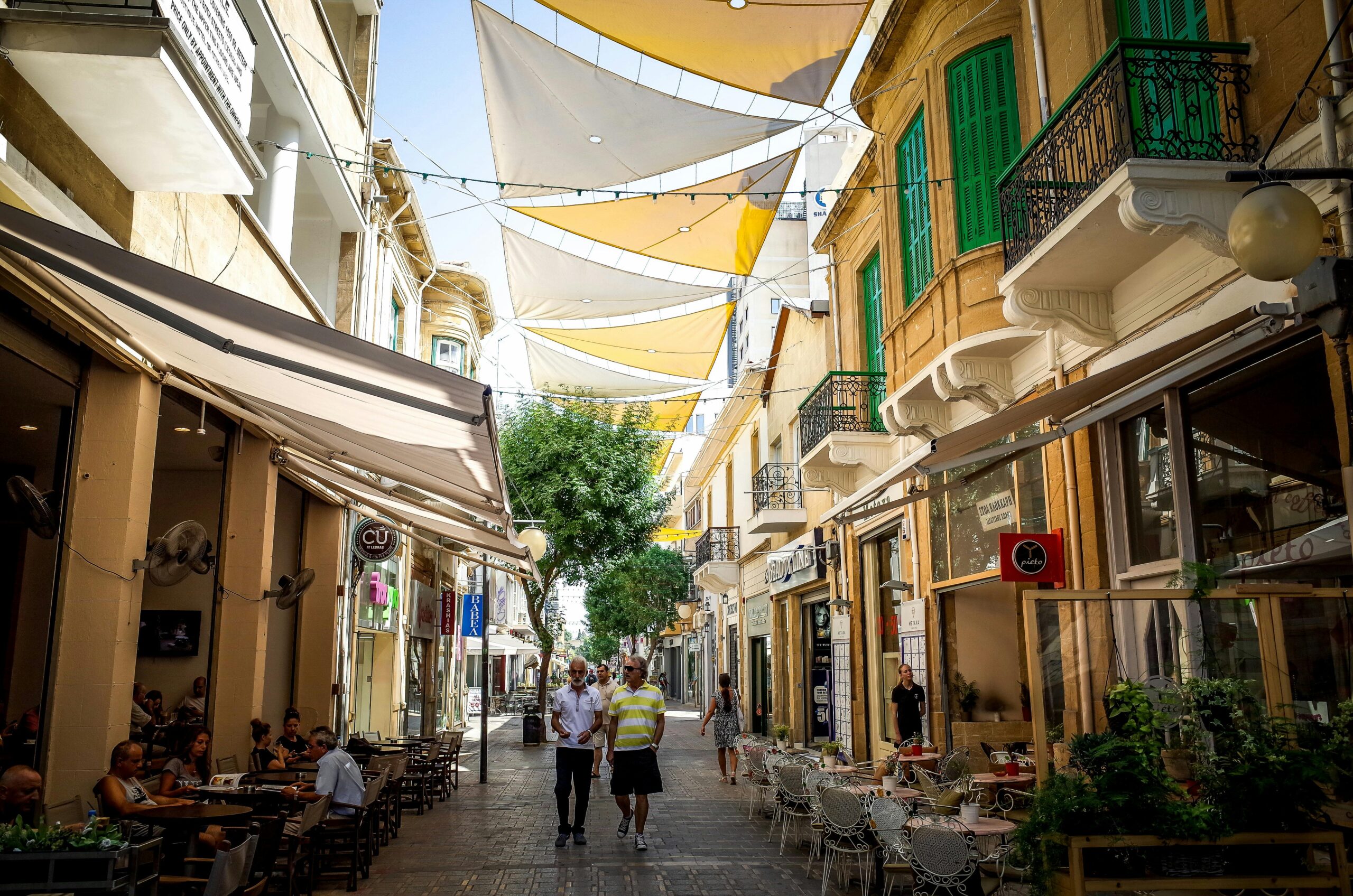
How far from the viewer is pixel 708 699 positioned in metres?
37.2

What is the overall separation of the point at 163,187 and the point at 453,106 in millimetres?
7423

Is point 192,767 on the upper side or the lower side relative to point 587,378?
lower

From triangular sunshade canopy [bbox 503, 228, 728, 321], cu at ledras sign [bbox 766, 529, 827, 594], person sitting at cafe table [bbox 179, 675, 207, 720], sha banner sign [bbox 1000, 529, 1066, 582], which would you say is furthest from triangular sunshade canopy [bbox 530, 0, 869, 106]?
person sitting at cafe table [bbox 179, 675, 207, 720]

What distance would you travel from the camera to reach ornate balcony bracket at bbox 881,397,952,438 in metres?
11.6

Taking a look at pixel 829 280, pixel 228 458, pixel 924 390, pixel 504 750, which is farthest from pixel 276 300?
pixel 504 750

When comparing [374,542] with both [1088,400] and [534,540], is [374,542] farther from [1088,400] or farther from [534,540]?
[1088,400]

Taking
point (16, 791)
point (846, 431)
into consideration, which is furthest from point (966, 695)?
point (16, 791)

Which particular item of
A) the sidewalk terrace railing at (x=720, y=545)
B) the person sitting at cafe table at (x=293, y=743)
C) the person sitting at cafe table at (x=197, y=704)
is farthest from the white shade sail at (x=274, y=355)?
the sidewalk terrace railing at (x=720, y=545)

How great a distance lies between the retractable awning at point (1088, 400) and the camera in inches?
238

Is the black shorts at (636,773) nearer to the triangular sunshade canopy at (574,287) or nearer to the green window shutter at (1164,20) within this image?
the green window shutter at (1164,20)

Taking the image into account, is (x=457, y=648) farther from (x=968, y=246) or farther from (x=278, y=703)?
(x=968, y=246)

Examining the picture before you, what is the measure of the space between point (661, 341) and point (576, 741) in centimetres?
1400

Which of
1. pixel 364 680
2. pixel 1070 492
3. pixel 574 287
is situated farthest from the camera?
pixel 574 287

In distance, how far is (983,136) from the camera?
10.4 metres
